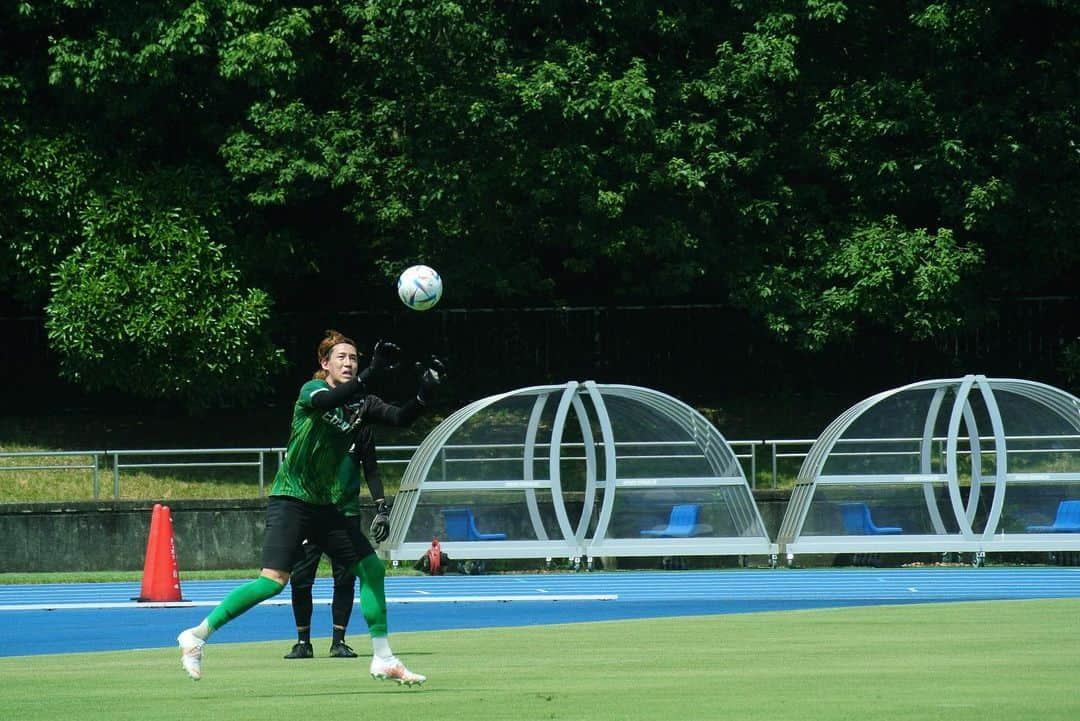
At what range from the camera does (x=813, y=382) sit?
32.4m

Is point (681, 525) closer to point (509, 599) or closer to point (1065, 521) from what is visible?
point (1065, 521)

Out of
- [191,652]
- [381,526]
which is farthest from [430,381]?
[381,526]

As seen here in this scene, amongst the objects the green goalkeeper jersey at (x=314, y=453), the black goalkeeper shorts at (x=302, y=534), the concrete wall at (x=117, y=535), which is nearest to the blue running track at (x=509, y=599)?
the black goalkeeper shorts at (x=302, y=534)

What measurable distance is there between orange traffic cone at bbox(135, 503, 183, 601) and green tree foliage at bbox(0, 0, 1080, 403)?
35.1 ft

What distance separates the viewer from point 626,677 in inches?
371

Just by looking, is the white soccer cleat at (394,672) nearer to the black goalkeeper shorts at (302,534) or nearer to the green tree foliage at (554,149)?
the black goalkeeper shorts at (302,534)

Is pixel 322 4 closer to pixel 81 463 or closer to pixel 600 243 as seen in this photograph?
pixel 600 243

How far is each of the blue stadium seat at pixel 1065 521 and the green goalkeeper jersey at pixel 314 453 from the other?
578 inches

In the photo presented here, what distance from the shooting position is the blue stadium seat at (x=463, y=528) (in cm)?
2264

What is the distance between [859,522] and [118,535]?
32.3ft

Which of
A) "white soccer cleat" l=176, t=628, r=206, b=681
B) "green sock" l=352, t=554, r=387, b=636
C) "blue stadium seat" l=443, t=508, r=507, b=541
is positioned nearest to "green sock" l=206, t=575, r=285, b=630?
"white soccer cleat" l=176, t=628, r=206, b=681

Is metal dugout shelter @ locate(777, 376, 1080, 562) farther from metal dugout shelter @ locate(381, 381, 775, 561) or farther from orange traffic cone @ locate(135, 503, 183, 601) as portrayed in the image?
orange traffic cone @ locate(135, 503, 183, 601)

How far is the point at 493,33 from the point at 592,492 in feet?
29.7

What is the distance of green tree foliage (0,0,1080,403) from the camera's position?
1096 inches
